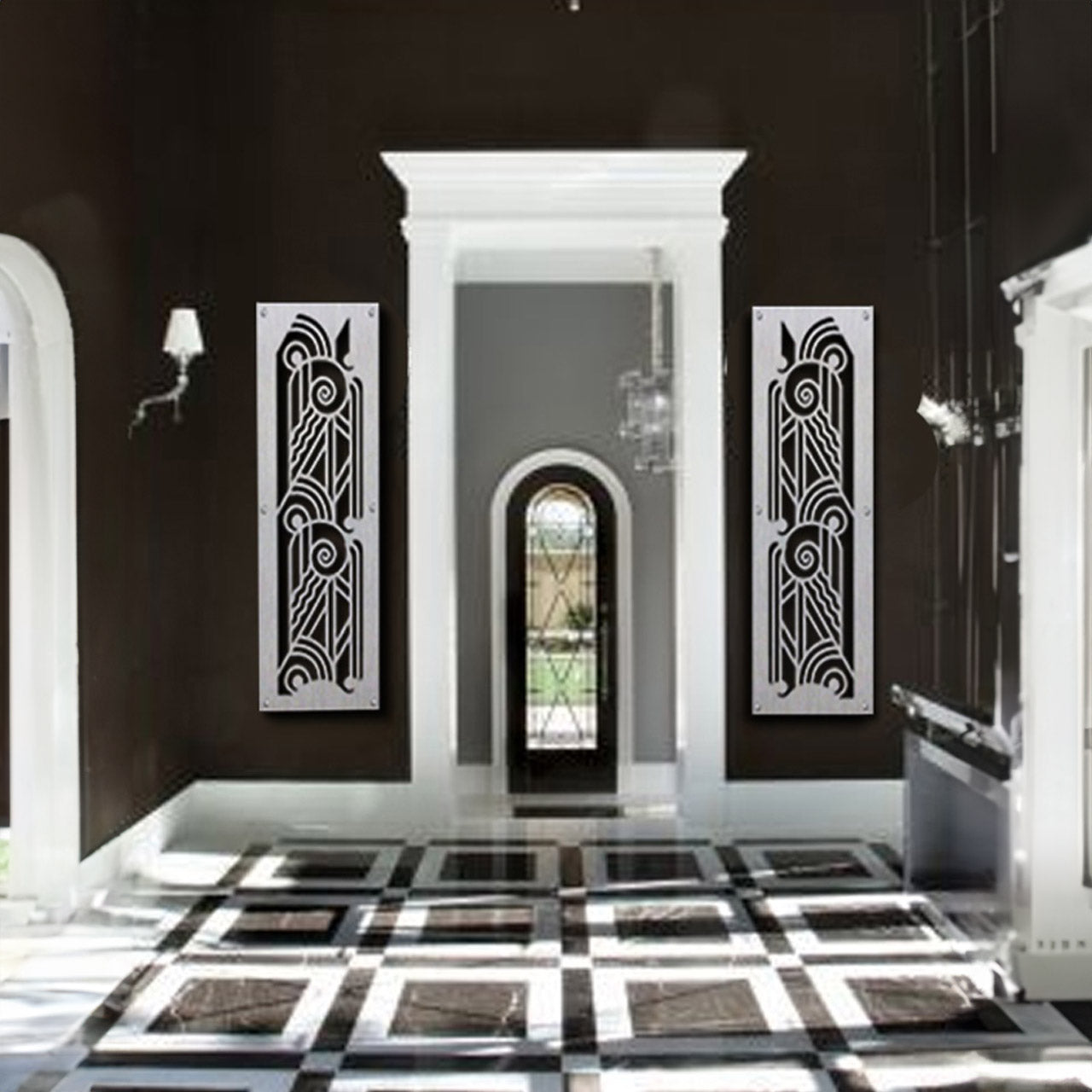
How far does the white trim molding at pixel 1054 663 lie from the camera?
5.02m

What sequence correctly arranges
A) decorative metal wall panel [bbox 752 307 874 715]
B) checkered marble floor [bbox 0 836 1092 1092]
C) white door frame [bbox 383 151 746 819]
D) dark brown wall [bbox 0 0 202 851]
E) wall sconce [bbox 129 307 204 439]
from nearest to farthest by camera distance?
checkered marble floor [bbox 0 836 1092 1092] → dark brown wall [bbox 0 0 202 851] → wall sconce [bbox 129 307 204 439] → white door frame [bbox 383 151 746 819] → decorative metal wall panel [bbox 752 307 874 715]

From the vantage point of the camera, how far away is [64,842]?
6.21 metres

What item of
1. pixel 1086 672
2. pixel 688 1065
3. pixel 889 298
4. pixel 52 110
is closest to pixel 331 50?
pixel 52 110

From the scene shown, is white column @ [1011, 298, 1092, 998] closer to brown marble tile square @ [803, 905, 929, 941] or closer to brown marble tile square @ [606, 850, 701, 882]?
brown marble tile square @ [803, 905, 929, 941]

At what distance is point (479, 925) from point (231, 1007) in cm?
129

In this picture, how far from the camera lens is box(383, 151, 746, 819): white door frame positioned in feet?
26.6

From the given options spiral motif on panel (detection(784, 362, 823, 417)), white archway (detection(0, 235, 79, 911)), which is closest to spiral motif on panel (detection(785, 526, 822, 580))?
spiral motif on panel (detection(784, 362, 823, 417))

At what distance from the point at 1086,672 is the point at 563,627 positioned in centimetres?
610

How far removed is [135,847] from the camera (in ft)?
23.4

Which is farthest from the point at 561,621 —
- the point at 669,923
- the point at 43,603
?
the point at 43,603

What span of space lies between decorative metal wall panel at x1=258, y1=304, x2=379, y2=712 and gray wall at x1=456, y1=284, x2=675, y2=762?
260cm

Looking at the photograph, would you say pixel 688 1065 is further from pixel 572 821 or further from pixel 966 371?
pixel 572 821

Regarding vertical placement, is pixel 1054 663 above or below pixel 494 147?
below

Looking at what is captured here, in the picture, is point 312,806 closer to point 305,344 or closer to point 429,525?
point 429,525
